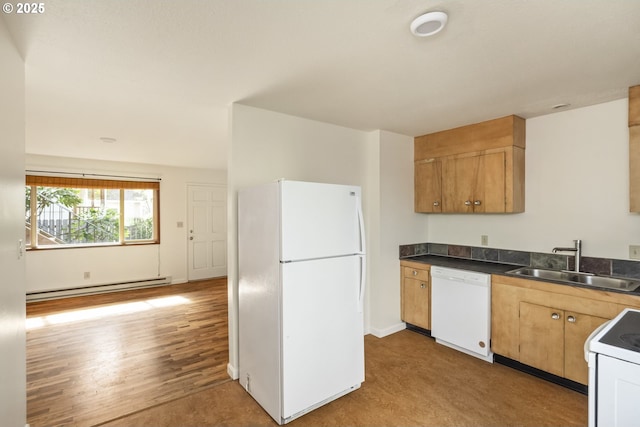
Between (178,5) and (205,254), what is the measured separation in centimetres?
576

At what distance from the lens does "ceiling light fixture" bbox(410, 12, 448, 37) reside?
4.65 ft

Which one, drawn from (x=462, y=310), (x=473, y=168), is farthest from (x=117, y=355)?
(x=473, y=168)

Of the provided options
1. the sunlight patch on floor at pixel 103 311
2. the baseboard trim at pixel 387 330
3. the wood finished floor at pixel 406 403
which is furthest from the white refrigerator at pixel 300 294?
the sunlight patch on floor at pixel 103 311

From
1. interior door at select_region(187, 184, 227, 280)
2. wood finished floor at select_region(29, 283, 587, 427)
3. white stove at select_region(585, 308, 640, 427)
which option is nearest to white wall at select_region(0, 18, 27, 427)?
wood finished floor at select_region(29, 283, 587, 427)

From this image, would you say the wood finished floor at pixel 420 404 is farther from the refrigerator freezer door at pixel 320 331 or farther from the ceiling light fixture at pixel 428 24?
the ceiling light fixture at pixel 428 24

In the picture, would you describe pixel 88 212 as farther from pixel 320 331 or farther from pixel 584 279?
pixel 584 279

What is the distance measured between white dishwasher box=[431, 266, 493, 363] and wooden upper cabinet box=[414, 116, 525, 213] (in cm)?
76

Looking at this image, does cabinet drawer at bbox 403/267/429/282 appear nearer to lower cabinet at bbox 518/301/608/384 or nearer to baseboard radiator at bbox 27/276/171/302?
lower cabinet at bbox 518/301/608/384

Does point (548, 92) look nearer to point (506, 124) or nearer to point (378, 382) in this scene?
point (506, 124)

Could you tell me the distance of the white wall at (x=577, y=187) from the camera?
2555 mm

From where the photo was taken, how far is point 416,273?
3.46m

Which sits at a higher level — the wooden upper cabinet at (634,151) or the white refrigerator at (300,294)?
the wooden upper cabinet at (634,151)

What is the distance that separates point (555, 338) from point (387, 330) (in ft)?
5.14

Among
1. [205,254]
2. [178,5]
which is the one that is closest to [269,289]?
[178,5]
